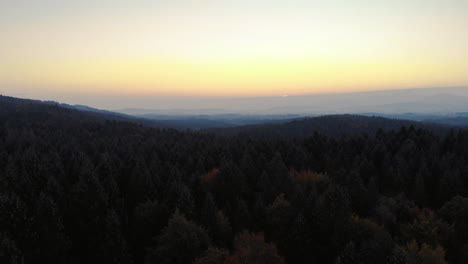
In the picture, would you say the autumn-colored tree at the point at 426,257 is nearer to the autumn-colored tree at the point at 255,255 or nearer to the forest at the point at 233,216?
the forest at the point at 233,216

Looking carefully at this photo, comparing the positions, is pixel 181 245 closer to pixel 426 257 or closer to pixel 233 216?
pixel 233 216

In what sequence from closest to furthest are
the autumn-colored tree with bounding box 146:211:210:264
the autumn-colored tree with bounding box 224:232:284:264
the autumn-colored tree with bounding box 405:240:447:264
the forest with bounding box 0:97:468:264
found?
1. the autumn-colored tree with bounding box 224:232:284:264
2. the autumn-colored tree with bounding box 405:240:447:264
3. the autumn-colored tree with bounding box 146:211:210:264
4. the forest with bounding box 0:97:468:264

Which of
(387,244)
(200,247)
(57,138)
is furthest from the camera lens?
(57,138)

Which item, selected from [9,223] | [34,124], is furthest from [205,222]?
[34,124]

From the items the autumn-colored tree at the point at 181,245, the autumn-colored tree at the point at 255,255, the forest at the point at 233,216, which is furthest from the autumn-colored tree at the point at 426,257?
the autumn-colored tree at the point at 181,245

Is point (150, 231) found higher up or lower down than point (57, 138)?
lower down

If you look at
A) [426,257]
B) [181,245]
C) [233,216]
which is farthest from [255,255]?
[426,257]

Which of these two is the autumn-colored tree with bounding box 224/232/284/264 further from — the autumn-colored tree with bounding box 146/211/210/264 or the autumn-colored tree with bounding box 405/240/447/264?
the autumn-colored tree with bounding box 405/240/447/264

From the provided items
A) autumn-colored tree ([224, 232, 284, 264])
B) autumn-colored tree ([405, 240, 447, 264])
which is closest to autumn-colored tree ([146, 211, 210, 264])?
autumn-colored tree ([224, 232, 284, 264])

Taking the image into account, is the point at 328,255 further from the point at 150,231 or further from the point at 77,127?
the point at 77,127

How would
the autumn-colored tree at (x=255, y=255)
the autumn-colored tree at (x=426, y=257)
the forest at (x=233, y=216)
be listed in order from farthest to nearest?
the forest at (x=233, y=216) → the autumn-colored tree at (x=426, y=257) → the autumn-colored tree at (x=255, y=255)

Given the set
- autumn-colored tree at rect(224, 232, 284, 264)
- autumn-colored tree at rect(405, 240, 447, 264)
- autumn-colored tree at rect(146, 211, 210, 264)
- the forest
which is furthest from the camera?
the forest
